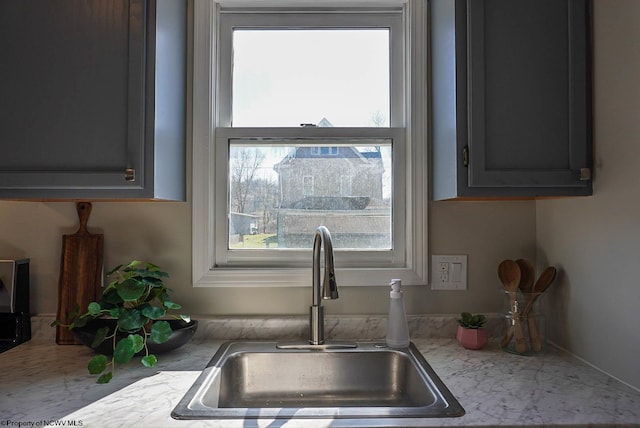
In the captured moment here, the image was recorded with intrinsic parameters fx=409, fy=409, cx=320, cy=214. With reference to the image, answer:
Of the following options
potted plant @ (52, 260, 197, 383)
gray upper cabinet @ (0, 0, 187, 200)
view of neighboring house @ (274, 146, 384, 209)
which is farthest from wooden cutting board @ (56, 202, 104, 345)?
view of neighboring house @ (274, 146, 384, 209)

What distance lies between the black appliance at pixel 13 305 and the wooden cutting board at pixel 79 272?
4.7 inches

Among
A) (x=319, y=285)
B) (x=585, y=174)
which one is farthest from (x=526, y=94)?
(x=319, y=285)

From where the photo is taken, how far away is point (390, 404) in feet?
4.13

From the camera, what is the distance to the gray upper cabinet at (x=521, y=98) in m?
1.17

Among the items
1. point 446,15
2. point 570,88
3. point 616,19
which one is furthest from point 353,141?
point 616,19

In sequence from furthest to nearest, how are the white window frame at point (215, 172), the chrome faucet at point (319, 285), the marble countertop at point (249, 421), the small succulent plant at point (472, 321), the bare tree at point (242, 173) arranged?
the bare tree at point (242, 173) → the white window frame at point (215, 172) → the small succulent plant at point (472, 321) → the chrome faucet at point (319, 285) → the marble countertop at point (249, 421)

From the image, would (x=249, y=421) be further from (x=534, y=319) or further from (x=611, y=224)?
(x=611, y=224)

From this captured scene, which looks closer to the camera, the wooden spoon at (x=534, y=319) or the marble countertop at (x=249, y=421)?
the marble countertop at (x=249, y=421)

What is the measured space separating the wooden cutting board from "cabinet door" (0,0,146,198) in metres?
0.30

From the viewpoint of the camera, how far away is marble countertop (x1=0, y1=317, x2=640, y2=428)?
2.82ft

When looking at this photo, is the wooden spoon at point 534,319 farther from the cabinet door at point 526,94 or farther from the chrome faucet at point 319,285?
the chrome faucet at point 319,285

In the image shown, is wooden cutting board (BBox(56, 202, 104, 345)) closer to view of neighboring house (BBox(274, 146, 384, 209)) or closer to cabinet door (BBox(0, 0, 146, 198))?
cabinet door (BBox(0, 0, 146, 198))

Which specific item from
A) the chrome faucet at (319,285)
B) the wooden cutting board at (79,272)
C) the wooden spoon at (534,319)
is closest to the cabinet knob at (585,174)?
the wooden spoon at (534,319)

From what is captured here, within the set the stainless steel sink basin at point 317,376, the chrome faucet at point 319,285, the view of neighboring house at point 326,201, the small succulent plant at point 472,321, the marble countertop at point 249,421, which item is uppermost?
the view of neighboring house at point 326,201
